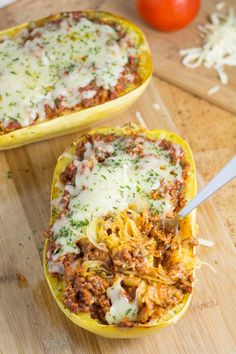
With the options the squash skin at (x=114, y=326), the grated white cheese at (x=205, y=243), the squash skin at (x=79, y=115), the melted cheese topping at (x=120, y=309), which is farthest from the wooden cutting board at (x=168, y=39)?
the melted cheese topping at (x=120, y=309)

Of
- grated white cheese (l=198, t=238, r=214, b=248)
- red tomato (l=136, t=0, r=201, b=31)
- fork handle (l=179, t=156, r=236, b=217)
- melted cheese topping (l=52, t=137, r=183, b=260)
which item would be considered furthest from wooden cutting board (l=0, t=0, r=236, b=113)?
fork handle (l=179, t=156, r=236, b=217)

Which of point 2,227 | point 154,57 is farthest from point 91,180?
point 154,57

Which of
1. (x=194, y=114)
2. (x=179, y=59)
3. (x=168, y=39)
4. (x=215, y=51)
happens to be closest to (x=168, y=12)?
(x=168, y=39)

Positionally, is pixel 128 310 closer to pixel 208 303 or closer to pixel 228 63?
Result: pixel 208 303

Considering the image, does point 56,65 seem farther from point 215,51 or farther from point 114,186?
point 215,51

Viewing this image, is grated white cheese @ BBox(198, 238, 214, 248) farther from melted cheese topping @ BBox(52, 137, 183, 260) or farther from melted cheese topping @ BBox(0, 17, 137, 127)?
melted cheese topping @ BBox(0, 17, 137, 127)

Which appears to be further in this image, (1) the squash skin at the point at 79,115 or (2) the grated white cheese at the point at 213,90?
(2) the grated white cheese at the point at 213,90

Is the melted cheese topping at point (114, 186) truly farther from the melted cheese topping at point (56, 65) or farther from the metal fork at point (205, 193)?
the melted cheese topping at point (56, 65)
